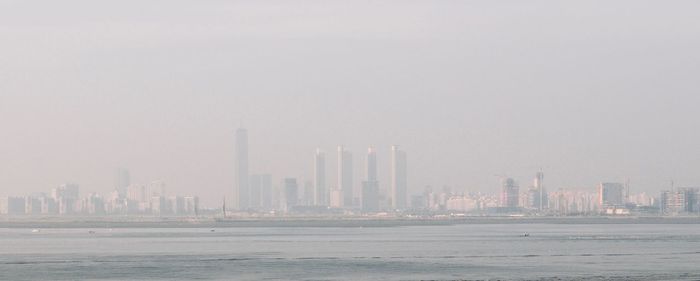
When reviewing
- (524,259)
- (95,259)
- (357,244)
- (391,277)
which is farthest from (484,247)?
(391,277)

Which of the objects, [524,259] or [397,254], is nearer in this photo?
[524,259]

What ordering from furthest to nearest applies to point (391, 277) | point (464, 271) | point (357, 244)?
1. point (357, 244)
2. point (464, 271)
3. point (391, 277)

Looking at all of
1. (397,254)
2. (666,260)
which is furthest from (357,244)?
(666,260)

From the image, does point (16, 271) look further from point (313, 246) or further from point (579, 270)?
point (313, 246)

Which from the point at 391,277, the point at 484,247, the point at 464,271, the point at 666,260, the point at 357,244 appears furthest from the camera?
the point at 357,244

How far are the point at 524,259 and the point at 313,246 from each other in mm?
36124

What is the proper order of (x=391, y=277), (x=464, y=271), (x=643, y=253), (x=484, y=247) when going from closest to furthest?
(x=391, y=277)
(x=464, y=271)
(x=643, y=253)
(x=484, y=247)

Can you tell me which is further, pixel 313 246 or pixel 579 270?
pixel 313 246

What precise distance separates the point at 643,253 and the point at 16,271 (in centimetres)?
4991

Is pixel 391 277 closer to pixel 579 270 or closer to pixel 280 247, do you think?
pixel 579 270

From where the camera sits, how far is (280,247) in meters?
130

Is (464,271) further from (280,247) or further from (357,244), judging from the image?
(357,244)

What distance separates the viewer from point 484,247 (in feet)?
424

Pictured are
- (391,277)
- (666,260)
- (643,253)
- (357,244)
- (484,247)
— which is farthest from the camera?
(357,244)
